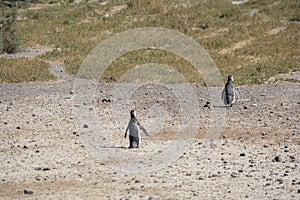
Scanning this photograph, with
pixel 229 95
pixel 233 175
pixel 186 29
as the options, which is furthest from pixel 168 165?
pixel 186 29

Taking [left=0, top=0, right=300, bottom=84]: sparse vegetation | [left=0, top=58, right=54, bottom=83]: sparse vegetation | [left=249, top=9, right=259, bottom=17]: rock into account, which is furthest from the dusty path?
[left=249, top=9, right=259, bottom=17]: rock

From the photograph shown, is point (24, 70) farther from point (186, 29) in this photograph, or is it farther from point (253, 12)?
point (253, 12)

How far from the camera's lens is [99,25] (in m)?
34.7

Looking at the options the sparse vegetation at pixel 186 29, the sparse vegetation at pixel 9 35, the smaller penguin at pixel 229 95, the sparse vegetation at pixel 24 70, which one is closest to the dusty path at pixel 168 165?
the smaller penguin at pixel 229 95

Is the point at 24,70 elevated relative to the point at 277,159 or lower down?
elevated

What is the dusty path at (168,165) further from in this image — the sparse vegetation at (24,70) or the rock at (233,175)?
the sparse vegetation at (24,70)

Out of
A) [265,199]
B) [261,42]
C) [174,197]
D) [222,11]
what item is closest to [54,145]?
[174,197]

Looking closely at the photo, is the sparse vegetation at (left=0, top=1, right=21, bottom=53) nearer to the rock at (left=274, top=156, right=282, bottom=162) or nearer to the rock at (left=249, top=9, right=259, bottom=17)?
the rock at (left=249, top=9, right=259, bottom=17)

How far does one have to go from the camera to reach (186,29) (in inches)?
1298

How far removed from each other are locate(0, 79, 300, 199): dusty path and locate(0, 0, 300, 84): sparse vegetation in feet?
16.1

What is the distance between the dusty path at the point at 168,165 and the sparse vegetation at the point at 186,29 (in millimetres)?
4906

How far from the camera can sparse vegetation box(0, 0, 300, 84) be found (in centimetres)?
2539

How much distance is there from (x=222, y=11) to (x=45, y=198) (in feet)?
88.2

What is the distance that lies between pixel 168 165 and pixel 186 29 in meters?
20.5
